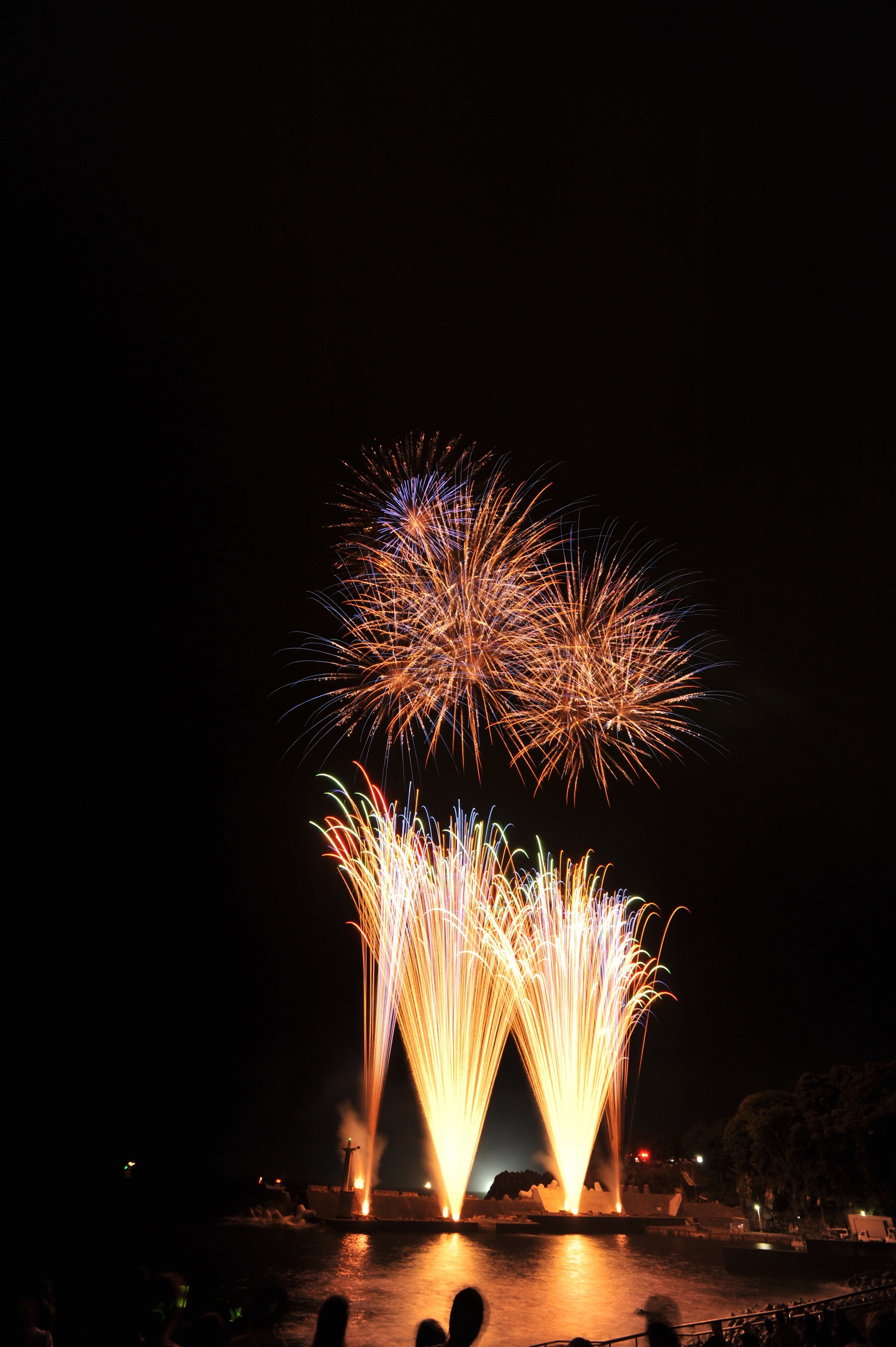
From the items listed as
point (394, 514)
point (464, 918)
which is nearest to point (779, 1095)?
point (464, 918)

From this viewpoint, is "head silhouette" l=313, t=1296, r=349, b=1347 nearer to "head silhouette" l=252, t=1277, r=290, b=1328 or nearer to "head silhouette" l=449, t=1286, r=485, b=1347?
"head silhouette" l=449, t=1286, r=485, b=1347

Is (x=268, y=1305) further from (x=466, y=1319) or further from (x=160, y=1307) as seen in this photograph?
(x=466, y=1319)

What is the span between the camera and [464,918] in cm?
3086

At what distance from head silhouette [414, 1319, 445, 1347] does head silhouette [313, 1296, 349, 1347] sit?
0.78 meters

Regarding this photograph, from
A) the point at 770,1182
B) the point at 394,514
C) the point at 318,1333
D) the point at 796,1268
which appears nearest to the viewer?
the point at 318,1333

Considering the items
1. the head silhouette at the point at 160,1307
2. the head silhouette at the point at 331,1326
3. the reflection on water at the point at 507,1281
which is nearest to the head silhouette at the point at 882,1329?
the head silhouette at the point at 331,1326

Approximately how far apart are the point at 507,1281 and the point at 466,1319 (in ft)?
76.8

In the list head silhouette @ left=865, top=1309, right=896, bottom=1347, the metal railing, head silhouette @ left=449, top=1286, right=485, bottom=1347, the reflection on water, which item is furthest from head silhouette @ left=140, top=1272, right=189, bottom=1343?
the metal railing

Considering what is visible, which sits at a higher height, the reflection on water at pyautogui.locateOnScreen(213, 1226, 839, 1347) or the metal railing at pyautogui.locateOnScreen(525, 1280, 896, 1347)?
the metal railing at pyautogui.locateOnScreen(525, 1280, 896, 1347)

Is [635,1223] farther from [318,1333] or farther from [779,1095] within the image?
[318,1333]

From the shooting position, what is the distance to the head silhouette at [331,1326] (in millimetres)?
4820

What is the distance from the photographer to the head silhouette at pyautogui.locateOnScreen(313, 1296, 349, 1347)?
4.82 meters

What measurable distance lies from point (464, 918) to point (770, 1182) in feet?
107

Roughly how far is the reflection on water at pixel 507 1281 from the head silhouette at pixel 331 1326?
5.66m
